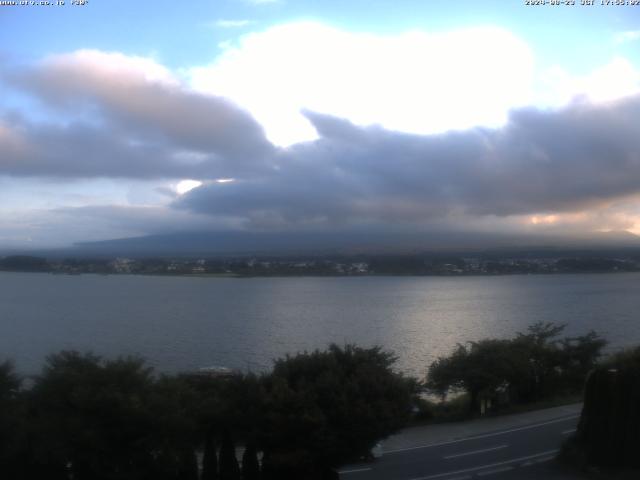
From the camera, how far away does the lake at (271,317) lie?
30469mm

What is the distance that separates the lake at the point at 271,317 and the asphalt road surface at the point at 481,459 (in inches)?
398

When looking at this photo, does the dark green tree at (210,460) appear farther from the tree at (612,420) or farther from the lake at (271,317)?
the lake at (271,317)

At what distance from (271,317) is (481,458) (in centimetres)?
3167

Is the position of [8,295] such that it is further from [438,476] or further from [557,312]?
[438,476]

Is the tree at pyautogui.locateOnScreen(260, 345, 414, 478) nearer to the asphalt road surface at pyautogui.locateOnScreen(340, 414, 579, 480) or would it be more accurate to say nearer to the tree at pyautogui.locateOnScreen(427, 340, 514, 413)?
the asphalt road surface at pyautogui.locateOnScreen(340, 414, 579, 480)

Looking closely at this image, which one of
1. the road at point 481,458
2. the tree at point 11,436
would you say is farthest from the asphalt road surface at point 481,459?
the tree at point 11,436

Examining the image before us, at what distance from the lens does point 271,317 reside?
43.2m

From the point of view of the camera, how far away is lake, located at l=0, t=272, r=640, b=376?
100.0 ft

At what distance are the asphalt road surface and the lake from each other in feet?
33.1

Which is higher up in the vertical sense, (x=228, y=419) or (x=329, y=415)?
(x=329, y=415)

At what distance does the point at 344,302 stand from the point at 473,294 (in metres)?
17.1

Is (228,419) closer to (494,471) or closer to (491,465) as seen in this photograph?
(494,471)

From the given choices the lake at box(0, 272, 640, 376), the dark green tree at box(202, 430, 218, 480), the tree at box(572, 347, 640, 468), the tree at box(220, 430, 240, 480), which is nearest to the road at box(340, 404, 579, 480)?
the tree at box(572, 347, 640, 468)

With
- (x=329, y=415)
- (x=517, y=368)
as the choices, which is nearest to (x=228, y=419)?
(x=329, y=415)
